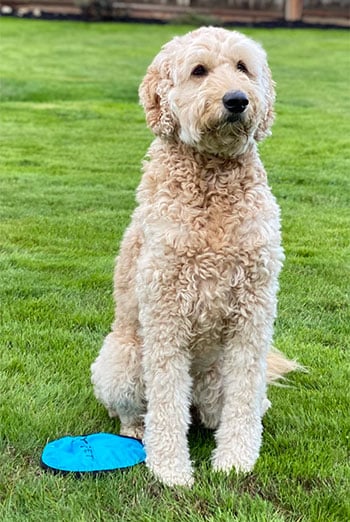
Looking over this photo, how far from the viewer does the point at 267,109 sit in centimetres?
332

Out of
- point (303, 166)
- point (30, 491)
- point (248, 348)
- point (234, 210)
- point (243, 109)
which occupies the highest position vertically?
point (243, 109)

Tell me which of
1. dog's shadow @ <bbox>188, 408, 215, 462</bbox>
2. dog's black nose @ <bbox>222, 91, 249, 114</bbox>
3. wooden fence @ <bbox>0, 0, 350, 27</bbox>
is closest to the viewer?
dog's black nose @ <bbox>222, 91, 249, 114</bbox>

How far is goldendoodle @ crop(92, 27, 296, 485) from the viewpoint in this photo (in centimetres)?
315

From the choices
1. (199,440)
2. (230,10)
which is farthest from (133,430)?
(230,10)

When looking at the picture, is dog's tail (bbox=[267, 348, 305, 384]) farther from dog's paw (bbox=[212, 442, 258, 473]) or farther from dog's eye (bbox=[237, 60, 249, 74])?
dog's eye (bbox=[237, 60, 249, 74])

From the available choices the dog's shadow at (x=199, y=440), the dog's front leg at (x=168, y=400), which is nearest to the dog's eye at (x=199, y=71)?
the dog's front leg at (x=168, y=400)

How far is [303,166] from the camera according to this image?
921 cm

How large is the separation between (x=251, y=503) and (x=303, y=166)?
259 inches

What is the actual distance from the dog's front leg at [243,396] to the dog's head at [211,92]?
0.77m

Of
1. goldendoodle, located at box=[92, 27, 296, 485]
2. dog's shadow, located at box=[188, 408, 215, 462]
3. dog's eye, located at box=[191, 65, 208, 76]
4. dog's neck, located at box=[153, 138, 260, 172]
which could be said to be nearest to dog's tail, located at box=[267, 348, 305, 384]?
dog's shadow, located at box=[188, 408, 215, 462]

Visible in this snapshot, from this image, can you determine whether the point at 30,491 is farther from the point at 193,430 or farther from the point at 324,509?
the point at 324,509

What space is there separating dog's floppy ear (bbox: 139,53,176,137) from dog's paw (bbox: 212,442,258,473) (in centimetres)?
134

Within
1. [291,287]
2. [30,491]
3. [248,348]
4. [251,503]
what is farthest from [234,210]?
[291,287]

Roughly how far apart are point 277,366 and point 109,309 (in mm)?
1434
